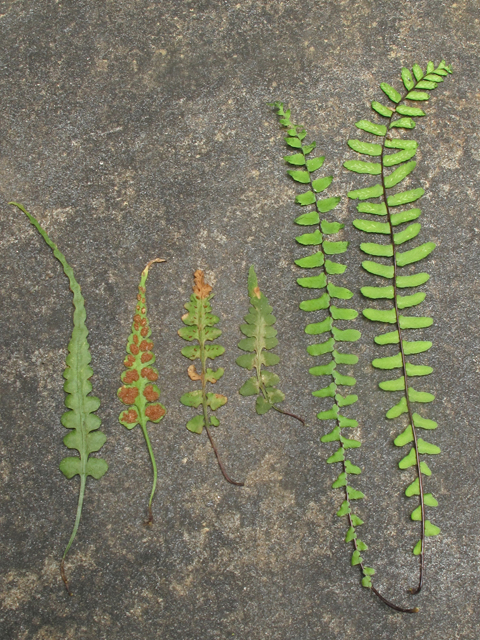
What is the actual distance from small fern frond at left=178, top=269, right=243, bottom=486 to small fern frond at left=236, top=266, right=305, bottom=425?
0.12 metres

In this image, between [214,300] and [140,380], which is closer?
[140,380]

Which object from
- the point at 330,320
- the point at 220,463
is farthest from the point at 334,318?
the point at 220,463

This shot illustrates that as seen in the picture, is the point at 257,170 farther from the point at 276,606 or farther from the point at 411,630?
the point at 411,630

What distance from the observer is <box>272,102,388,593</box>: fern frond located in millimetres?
2338

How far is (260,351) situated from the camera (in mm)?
2410

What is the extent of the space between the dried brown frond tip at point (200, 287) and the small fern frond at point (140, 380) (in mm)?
239

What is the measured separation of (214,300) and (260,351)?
34 cm

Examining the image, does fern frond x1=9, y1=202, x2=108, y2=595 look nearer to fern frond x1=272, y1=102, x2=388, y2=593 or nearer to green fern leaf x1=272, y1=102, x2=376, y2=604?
green fern leaf x1=272, y1=102, x2=376, y2=604

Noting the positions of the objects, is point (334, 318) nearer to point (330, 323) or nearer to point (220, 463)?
point (330, 323)

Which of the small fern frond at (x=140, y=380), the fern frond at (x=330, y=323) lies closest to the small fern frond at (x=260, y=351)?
the fern frond at (x=330, y=323)

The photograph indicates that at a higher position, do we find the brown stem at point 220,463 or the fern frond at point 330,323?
the fern frond at point 330,323

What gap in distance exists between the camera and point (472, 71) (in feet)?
8.78

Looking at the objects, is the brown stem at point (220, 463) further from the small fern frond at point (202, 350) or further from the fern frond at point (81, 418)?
the fern frond at point (81, 418)

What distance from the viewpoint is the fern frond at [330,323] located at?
234cm
